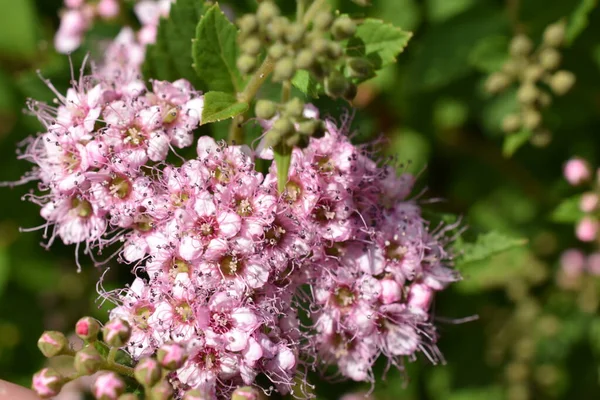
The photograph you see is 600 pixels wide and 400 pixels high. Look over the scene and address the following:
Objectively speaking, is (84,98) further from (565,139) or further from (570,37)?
(565,139)

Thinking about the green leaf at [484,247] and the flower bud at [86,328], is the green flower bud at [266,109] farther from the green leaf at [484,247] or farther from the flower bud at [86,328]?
the green leaf at [484,247]

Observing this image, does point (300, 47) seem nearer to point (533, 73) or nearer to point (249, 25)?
point (249, 25)

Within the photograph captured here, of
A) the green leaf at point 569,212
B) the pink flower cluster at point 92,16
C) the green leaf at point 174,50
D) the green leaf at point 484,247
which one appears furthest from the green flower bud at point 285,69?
the green leaf at point 569,212

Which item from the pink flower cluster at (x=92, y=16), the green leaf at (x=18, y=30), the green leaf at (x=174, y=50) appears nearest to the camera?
the green leaf at (x=174, y=50)

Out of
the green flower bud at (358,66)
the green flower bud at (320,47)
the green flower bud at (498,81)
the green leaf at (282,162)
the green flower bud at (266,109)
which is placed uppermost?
the green flower bud at (320,47)

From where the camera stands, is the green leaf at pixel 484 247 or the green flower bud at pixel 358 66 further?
the green leaf at pixel 484 247

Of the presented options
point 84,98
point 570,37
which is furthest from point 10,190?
point 570,37
